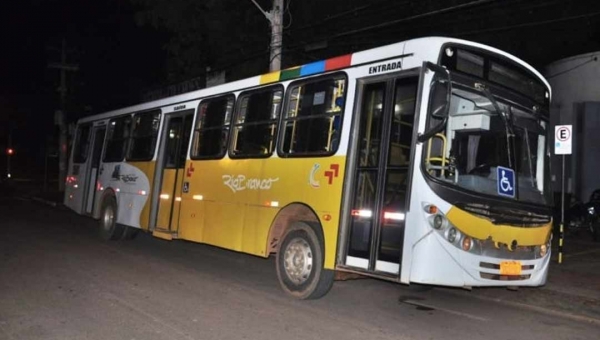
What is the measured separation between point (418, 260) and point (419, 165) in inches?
40.6

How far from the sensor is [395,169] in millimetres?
6797

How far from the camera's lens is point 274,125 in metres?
8.70

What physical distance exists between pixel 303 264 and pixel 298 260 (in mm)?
121

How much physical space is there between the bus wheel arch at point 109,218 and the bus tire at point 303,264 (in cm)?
641

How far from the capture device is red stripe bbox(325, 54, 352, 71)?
7.56m

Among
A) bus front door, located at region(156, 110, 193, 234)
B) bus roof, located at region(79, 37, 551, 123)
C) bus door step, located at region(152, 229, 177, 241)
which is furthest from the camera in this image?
bus front door, located at region(156, 110, 193, 234)

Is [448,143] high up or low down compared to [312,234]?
up

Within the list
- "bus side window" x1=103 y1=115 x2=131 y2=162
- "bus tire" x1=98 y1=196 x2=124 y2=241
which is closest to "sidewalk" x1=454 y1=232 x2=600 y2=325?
"bus tire" x1=98 y1=196 x2=124 y2=241

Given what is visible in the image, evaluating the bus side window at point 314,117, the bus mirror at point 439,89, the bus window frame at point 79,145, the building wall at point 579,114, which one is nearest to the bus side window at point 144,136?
the bus window frame at point 79,145

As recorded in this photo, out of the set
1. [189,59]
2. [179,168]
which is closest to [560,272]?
[179,168]

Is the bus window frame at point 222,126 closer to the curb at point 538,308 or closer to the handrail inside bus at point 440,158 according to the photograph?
the handrail inside bus at point 440,158

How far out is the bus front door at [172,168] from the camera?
436 inches

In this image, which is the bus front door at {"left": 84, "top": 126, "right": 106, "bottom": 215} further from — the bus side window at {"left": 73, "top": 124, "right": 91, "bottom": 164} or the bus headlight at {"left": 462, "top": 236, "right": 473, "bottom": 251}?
the bus headlight at {"left": 462, "top": 236, "right": 473, "bottom": 251}

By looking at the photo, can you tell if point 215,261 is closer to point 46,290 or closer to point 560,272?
point 46,290
